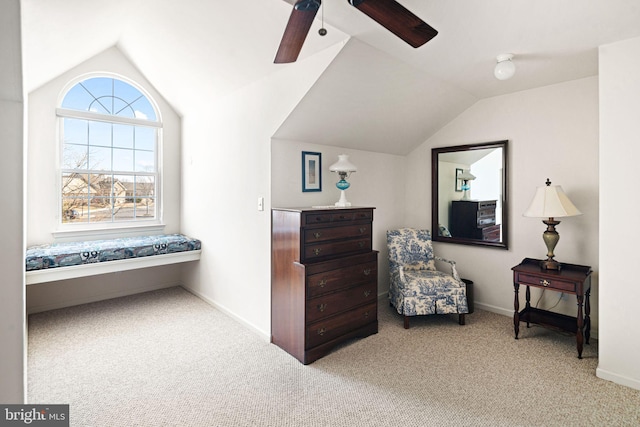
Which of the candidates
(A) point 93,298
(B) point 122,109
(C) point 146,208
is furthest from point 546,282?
(B) point 122,109

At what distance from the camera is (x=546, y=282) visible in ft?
8.91

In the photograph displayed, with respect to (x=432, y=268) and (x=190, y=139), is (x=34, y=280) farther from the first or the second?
(x=432, y=268)

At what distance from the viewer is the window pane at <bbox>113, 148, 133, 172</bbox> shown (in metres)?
4.05

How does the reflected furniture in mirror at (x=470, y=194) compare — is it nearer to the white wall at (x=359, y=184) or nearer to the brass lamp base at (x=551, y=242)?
the white wall at (x=359, y=184)

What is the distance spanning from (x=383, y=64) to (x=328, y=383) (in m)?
2.44

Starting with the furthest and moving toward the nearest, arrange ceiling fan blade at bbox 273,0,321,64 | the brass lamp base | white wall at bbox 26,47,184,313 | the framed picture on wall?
the framed picture on wall < white wall at bbox 26,47,184,313 < the brass lamp base < ceiling fan blade at bbox 273,0,321,64

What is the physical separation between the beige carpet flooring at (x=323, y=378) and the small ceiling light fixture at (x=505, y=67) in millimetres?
2219

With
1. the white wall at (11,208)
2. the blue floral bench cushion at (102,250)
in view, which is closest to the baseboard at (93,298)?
the blue floral bench cushion at (102,250)

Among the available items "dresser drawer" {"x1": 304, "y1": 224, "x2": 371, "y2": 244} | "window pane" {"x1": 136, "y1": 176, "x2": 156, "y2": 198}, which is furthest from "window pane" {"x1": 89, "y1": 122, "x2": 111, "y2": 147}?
"dresser drawer" {"x1": 304, "y1": 224, "x2": 371, "y2": 244}

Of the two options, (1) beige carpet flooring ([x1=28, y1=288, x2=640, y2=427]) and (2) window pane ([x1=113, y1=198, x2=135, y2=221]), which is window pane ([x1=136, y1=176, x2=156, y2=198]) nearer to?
(2) window pane ([x1=113, y1=198, x2=135, y2=221])

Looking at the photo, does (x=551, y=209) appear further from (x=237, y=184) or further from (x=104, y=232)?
(x=104, y=232)

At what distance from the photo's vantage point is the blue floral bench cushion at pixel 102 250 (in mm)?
3078

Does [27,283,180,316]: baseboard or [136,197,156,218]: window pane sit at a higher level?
[136,197,156,218]: window pane

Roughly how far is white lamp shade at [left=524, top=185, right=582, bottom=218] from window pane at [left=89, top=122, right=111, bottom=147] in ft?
15.4
